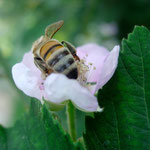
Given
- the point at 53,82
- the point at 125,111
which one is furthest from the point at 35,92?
the point at 125,111

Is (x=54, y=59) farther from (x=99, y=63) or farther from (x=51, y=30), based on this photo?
(x=99, y=63)

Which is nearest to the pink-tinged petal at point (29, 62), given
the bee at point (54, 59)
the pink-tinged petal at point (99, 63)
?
the bee at point (54, 59)

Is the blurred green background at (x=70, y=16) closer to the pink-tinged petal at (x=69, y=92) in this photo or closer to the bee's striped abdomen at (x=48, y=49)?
the bee's striped abdomen at (x=48, y=49)

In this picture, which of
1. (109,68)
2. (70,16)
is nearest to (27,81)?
(109,68)

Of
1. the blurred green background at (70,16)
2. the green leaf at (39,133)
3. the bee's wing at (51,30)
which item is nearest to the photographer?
the green leaf at (39,133)

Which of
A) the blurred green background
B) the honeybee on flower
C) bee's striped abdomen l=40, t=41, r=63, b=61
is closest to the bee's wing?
the honeybee on flower

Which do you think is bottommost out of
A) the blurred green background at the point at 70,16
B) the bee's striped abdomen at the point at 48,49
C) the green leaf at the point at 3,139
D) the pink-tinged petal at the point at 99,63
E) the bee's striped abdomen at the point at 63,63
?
the blurred green background at the point at 70,16

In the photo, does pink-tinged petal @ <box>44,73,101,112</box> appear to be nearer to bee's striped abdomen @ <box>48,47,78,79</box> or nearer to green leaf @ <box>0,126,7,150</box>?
bee's striped abdomen @ <box>48,47,78,79</box>
